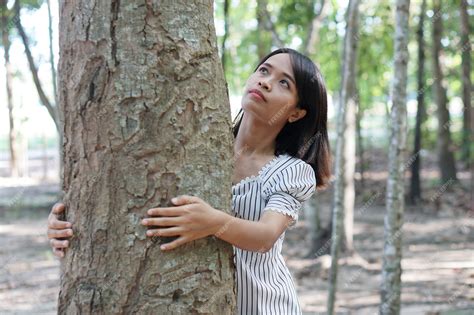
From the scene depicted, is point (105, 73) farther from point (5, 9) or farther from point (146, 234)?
point (5, 9)

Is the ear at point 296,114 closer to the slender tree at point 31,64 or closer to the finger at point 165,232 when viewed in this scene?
the finger at point 165,232

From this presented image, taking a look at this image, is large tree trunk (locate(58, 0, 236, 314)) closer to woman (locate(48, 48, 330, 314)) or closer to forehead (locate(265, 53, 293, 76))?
woman (locate(48, 48, 330, 314))

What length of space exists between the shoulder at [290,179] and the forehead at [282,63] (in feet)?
0.99

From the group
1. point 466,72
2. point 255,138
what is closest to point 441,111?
point 466,72

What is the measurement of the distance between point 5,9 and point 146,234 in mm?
8243

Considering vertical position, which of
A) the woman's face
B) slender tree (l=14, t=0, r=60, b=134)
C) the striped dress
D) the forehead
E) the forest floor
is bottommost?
the forest floor

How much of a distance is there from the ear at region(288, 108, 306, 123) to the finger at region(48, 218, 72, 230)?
847 millimetres

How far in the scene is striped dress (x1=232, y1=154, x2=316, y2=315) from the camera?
195cm

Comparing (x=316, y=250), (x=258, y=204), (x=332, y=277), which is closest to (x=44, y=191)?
(x=316, y=250)

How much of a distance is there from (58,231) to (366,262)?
7.66 meters

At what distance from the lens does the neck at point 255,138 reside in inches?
84.2

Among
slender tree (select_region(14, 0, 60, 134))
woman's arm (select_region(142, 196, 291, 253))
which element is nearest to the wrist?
woman's arm (select_region(142, 196, 291, 253))

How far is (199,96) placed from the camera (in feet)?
5.65

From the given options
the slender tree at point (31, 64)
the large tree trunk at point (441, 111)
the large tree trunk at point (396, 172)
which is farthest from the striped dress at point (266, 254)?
the large tree trunk at point (441, 111)
